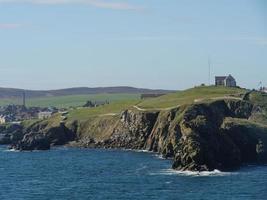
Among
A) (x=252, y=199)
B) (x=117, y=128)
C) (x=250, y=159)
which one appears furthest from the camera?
(x=117, y=128)

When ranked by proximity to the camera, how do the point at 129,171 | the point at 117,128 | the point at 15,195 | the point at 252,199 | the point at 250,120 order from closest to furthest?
the point at 252,199 < the point at 15,195 < the point at 129,171 < the point at 250,120 < the point at 117,128

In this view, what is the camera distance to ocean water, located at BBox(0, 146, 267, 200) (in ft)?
358

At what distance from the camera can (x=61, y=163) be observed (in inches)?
6156

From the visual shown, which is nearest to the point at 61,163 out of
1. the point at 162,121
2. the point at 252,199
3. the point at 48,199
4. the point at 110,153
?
the point at 110,153

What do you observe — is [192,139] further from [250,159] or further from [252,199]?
[252,199]

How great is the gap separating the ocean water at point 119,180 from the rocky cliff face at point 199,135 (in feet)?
13.9

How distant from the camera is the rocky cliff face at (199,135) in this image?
136m

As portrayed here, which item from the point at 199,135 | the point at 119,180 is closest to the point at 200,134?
the point at 199,135

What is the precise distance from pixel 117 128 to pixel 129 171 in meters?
61.6

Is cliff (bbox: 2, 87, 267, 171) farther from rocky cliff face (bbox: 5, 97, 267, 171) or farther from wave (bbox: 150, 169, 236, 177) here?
wave (bbox: 150, 169, 236, 177)

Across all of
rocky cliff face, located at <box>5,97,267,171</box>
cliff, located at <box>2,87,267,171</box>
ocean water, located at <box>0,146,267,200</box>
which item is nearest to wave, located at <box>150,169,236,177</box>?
ocean water, located at <box>0,146,267,200</box>

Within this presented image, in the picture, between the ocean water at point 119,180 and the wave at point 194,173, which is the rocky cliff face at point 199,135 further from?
the ocean water at point 119,180

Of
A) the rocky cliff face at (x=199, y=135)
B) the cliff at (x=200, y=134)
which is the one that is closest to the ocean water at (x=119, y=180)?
the cliff at (x=200, y=134)

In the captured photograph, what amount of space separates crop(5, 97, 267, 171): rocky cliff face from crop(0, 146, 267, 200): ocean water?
4251 millimetres
